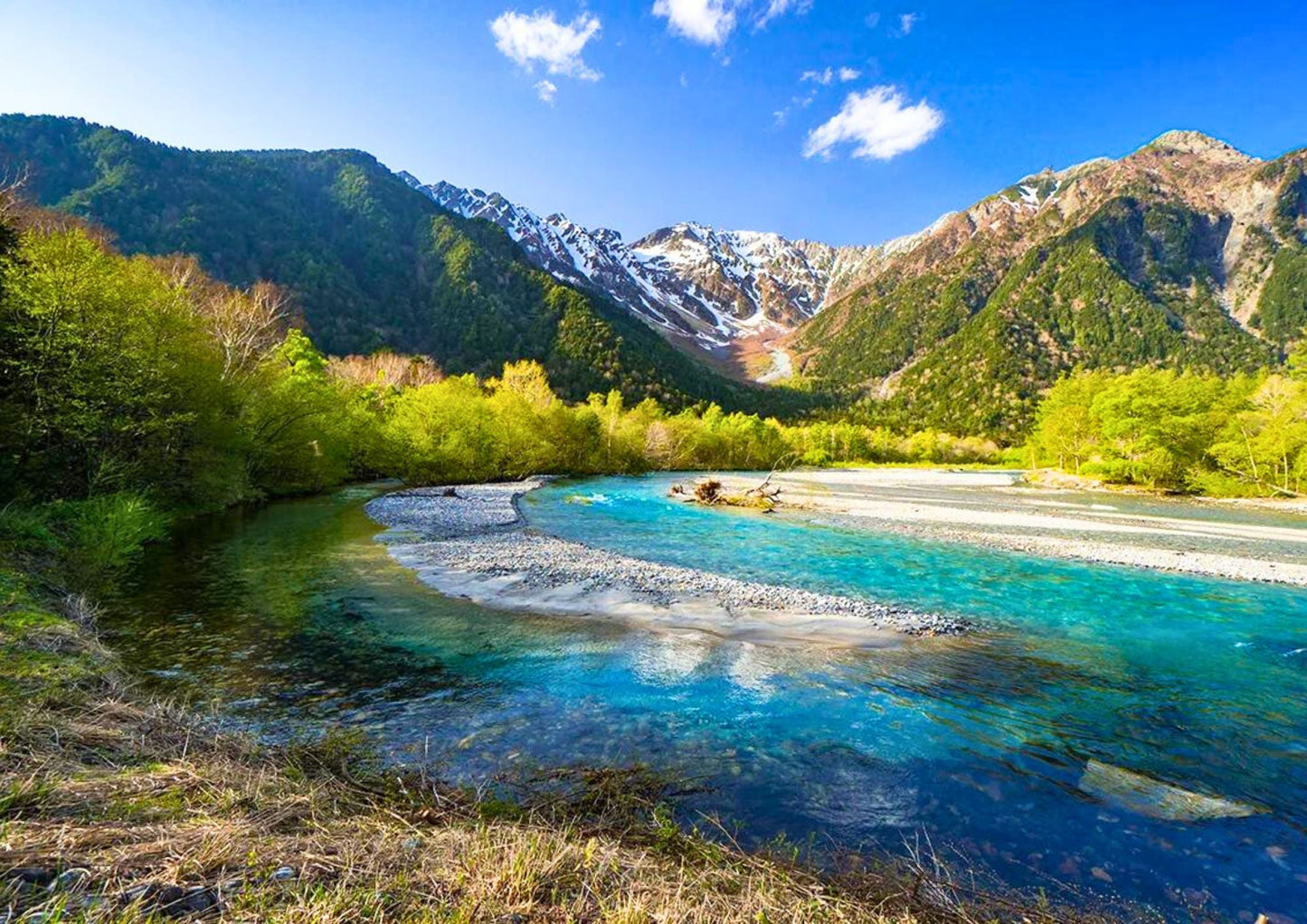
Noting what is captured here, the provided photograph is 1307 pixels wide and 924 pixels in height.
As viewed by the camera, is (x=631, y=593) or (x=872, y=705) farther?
(x=631, y=593)

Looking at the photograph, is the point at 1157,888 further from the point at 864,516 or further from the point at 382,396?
the point at 382,396

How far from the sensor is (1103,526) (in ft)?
Result: 117

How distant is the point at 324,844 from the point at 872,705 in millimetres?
8912

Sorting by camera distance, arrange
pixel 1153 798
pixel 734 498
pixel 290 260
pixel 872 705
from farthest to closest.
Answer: pixel 290 260, pixel 734 498, pixel 872 705, pixel 1153 798

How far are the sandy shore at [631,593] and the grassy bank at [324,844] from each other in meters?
7.95

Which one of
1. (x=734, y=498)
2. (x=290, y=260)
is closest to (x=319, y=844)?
(x=734, y=498)

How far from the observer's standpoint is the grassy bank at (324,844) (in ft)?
10.6

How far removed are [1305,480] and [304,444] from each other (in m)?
87.6

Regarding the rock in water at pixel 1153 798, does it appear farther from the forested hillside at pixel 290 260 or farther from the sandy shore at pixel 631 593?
the forested hillside at pixel 290 260

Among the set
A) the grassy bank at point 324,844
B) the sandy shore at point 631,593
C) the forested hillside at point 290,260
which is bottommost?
the sandy shore at point 631,593

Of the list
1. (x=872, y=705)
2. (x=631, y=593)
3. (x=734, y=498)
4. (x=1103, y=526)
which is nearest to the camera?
(x=872, y=705)

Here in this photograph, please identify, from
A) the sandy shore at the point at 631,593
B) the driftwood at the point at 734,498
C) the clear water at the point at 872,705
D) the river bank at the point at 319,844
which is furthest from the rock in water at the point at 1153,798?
the driftwood at the point at 734,498

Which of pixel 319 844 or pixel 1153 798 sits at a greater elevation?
pixel 319 844

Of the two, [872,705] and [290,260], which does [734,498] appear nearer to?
[872,705]
